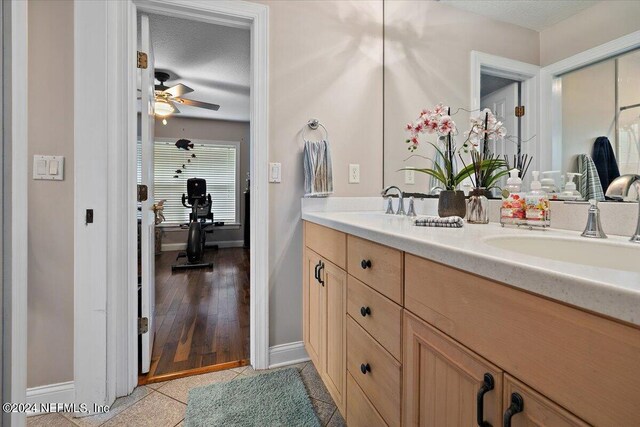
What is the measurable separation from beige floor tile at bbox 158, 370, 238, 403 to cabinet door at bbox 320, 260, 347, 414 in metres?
0.69

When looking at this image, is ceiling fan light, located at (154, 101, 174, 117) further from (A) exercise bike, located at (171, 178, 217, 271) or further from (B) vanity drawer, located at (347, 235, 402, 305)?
(B) vanity drawer, located at (347, 235, 402, 305)

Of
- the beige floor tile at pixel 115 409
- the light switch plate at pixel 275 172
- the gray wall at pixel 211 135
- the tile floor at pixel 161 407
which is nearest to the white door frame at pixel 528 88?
the light switch plate at pixel 275 172

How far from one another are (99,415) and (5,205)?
1.23m

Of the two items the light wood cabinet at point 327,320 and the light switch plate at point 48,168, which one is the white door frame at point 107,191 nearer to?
the light switch plate at point 48,168

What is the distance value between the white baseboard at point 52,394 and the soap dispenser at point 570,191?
2.27 m

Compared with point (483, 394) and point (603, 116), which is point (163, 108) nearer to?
point (603, 116)

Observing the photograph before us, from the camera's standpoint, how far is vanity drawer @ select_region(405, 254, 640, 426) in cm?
36

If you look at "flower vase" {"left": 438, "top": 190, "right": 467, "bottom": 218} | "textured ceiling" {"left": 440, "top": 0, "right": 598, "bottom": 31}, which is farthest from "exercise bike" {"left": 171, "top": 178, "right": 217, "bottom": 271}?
"textured ceiling" {"left": 440, "top": 0, "right": 598, "bottom": 31}

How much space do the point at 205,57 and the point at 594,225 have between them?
3608 millimetres

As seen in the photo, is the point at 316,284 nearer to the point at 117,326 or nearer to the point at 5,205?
the point at 117,326

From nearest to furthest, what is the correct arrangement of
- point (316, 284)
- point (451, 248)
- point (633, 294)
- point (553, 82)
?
point (633, 294) < point (451, 248) < point (553, 82) < point (316, 284)

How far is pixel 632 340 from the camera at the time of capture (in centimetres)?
35

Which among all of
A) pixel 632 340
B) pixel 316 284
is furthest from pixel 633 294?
pixel 316 284

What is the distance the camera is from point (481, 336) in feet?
1.84
